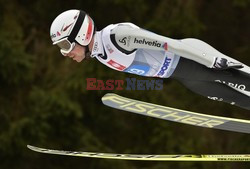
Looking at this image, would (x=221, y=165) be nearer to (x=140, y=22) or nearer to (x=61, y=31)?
(x=140, y=22)

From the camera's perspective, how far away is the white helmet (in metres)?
3.93

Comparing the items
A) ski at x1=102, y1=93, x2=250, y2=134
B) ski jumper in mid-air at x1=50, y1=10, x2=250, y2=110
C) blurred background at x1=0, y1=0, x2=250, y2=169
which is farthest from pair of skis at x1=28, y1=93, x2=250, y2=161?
blurred background at x1=0, y1=0, x2=250, y2=169

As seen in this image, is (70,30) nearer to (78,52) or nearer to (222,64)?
(78,52)

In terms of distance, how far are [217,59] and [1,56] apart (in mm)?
3356

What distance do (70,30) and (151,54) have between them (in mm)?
652

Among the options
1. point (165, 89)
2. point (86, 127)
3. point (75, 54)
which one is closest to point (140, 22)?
point (165, 89)

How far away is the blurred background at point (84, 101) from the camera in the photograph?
6.51 metres

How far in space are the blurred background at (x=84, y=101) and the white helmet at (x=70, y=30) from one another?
2486mm

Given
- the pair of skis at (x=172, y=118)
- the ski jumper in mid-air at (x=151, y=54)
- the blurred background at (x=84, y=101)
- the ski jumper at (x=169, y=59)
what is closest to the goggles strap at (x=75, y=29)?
the ski jumper in mid-air at (x=151, y=54)

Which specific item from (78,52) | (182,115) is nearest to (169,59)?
(78,52)

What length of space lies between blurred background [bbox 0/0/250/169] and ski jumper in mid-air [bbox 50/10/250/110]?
7.86 ft

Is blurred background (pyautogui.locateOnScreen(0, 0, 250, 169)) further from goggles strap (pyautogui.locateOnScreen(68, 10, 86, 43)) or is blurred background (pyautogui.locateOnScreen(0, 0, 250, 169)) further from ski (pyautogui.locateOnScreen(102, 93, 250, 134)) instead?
goggles strap (pyautogui.locateOnScreen(68, 10, 86, 43))

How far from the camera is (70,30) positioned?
394 cm
